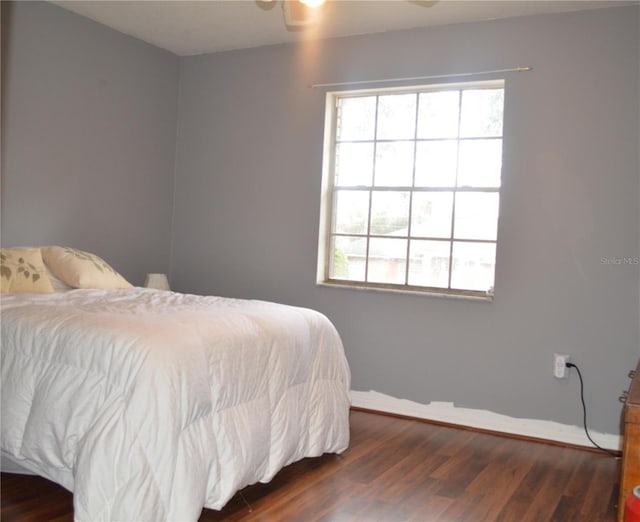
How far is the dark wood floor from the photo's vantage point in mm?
2492

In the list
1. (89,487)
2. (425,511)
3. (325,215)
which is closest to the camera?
(89,487)

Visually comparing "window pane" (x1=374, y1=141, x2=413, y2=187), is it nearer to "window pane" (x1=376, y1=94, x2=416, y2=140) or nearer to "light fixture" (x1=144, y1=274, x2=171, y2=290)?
"window pane" (x1=376, y1=94, x2=416, y2=140)

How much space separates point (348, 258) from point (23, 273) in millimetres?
2141

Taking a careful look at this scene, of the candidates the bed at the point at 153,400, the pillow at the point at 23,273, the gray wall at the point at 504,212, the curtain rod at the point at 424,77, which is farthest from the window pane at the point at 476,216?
the pillow at the point at 23,273

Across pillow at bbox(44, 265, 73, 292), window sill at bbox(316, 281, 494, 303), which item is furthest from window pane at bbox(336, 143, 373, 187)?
pillow at bbox(44, 265, 73, 292)

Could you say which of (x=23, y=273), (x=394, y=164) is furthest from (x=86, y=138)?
(x=394, y=164)

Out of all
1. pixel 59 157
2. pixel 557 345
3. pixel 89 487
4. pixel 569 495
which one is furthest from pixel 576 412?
pixel 59 157

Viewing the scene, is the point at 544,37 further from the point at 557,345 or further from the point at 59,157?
the point at 59,157

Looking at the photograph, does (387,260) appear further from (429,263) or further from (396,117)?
(396,117)

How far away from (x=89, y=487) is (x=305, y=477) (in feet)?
3.72

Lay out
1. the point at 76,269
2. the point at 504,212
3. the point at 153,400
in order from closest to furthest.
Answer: the point at 153,400, the point at 76,269, the point at 504,212

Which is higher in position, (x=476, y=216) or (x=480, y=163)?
(x=480, y=163)

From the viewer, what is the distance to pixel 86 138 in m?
4.16

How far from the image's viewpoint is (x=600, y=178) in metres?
3.54
